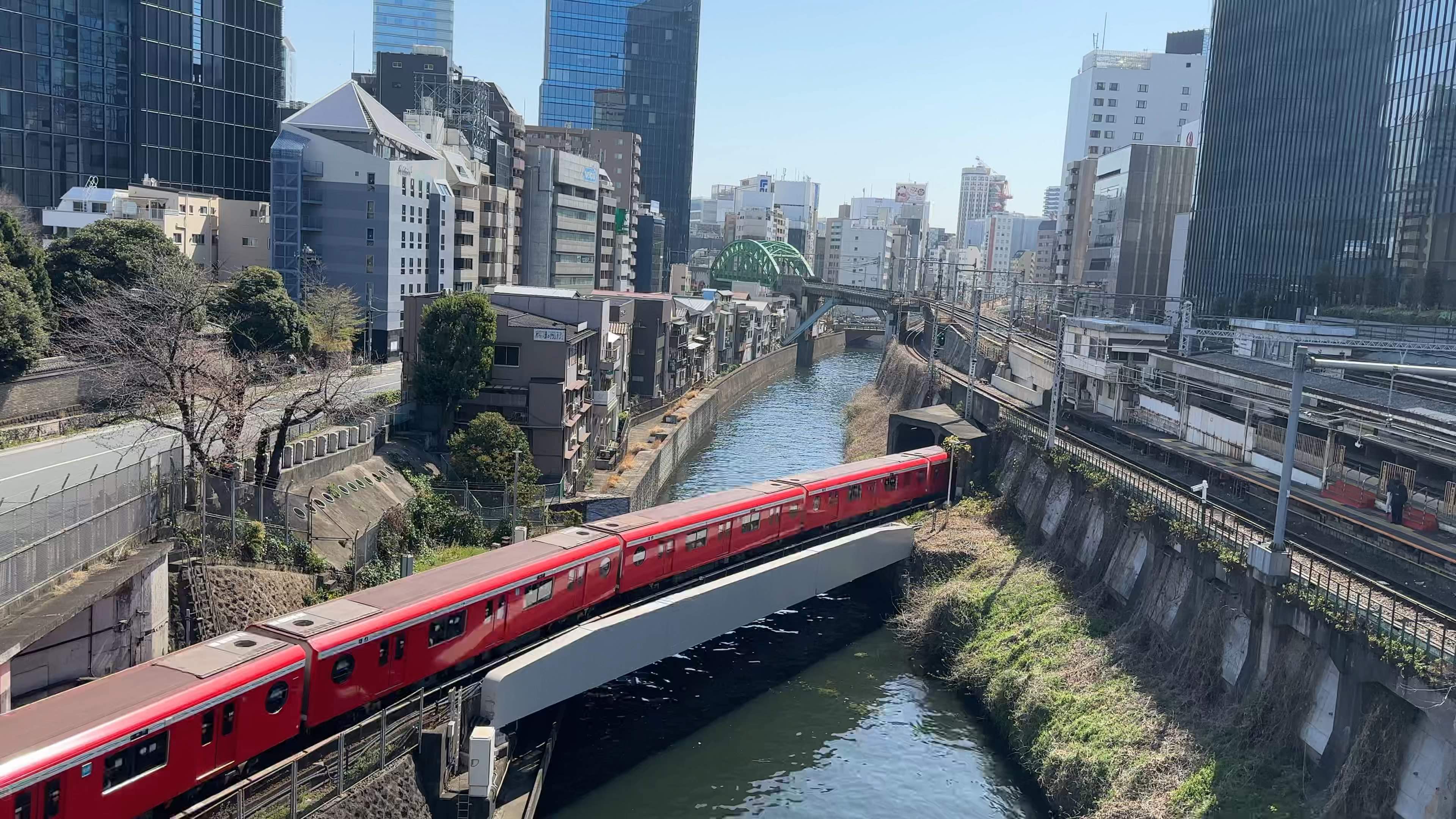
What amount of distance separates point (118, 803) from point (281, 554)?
9.07m

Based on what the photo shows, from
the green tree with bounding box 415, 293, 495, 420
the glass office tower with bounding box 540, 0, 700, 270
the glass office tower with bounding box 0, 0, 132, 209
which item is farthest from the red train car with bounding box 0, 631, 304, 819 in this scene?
the glass office tower with bounding box 540, 0, 700, 270

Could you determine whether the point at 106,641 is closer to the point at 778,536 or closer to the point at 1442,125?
the point at 778,536

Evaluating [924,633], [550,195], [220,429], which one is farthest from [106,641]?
[550,195]

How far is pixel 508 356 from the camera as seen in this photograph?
3238 cm

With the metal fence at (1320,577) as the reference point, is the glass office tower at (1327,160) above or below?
above

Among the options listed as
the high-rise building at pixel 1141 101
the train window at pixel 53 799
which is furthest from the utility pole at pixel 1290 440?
the high-rise building at pixel 1141 101

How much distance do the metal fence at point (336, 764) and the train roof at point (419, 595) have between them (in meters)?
1.20

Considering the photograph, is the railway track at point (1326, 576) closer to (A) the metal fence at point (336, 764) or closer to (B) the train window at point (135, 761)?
(A) the metal fence at point (336, 764)

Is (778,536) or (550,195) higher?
(550,195)

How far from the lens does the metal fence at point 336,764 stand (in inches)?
509

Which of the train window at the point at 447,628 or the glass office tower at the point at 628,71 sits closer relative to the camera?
the train window at the point at 447,628

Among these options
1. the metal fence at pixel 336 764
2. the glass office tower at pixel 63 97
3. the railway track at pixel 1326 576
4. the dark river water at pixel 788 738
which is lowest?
the dark river water at pixel 788 738

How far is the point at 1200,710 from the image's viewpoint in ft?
59.6

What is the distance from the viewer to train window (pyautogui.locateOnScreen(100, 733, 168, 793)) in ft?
38.8
